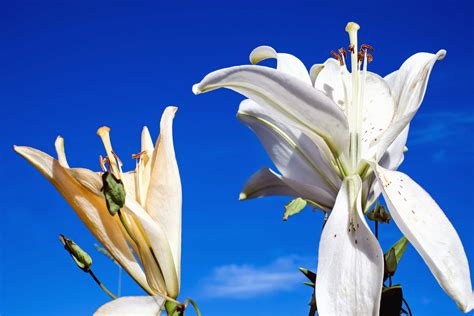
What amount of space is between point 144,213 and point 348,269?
311 millimetres

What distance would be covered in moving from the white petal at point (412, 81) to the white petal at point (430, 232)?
135 mm

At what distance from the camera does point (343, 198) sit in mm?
1036

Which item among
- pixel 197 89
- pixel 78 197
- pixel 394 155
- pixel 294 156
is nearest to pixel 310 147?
pixel 294 156

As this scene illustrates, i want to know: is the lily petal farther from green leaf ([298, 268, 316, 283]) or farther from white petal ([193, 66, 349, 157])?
green leaf ([298, 268, 316, 283])

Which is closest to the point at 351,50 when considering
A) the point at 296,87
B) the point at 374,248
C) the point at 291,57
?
the point at 291,57

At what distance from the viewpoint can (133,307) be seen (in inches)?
38.5

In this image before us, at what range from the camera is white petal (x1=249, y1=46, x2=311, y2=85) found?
1.22 meters

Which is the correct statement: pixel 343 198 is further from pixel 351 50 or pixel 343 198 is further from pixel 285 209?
pixel 351 50

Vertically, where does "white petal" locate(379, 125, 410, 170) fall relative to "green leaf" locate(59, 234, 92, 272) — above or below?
above

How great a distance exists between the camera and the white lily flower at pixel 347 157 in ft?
3.09

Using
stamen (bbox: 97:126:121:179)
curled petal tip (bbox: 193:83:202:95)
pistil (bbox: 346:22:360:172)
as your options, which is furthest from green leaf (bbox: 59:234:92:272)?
pistil (bbox: 346:22:360:172)

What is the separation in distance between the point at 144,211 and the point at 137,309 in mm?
147

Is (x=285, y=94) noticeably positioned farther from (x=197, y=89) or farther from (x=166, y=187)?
(x=166, y=187)

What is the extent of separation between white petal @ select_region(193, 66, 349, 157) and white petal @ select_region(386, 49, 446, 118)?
149 millimetres
